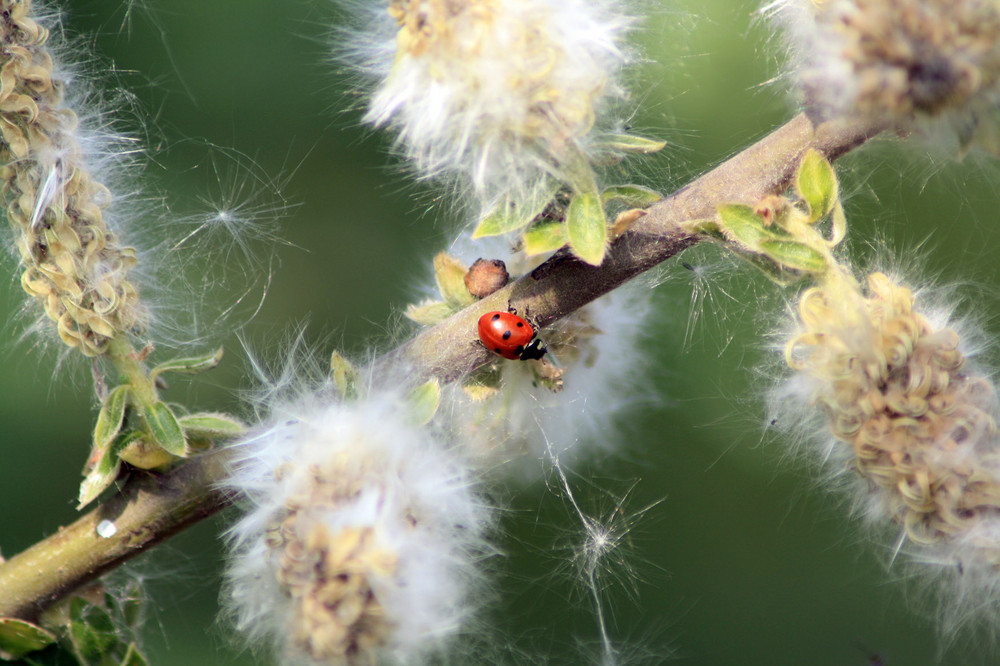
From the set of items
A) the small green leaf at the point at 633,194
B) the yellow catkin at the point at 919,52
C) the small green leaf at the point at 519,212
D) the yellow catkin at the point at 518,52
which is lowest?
the small green leaf at the point at 633,194

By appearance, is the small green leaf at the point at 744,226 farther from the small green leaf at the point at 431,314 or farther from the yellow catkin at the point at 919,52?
the small green leaf at the point at 431,314

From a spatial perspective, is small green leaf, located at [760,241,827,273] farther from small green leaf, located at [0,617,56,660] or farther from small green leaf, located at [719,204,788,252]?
small green leaf, located at [0,617,56,660]

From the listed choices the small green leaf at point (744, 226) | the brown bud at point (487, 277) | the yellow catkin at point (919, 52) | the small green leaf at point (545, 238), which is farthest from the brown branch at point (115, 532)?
the yellow catkin at point (919, 52)

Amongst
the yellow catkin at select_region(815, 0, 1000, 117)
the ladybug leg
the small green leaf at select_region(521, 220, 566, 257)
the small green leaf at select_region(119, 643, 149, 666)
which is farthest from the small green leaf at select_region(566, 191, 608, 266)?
the small green leaf at select_region(119, 643, 149, 666)

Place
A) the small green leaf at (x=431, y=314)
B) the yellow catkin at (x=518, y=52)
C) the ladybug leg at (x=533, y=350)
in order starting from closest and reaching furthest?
the yellow catkin at (x=518, y=52)
the ladybug leg at (x=533, y=350)
the small green leaf at (x=431, y=314)

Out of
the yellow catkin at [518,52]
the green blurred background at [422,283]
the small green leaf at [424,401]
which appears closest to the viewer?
the yellow catkin at [518,52]

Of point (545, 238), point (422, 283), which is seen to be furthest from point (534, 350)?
point (422, 283)
